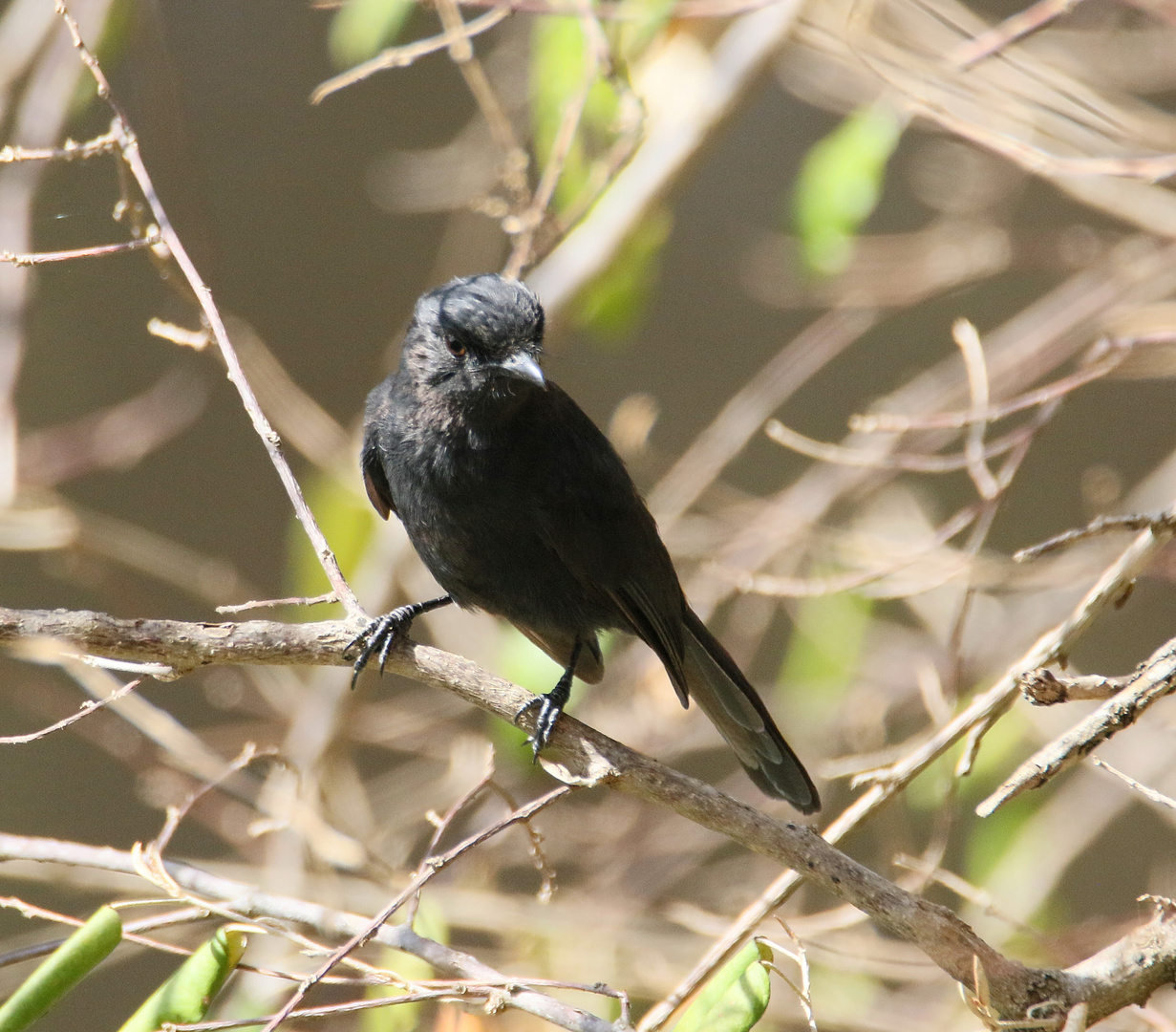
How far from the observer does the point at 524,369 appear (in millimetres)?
2961

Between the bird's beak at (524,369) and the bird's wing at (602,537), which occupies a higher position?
the bird's beak at (524,369)

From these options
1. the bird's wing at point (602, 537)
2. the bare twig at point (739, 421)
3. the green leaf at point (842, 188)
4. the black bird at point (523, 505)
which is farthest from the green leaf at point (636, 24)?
the bare twig at point (739, 421)

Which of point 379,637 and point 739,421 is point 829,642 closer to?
point 739,421

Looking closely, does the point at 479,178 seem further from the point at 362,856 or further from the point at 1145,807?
the point at 1145,807

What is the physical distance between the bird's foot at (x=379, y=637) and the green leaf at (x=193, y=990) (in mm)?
654

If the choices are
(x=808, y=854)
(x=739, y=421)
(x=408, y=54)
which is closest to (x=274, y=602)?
(x=808, y=854)

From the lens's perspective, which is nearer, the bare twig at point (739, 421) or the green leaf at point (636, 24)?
the green leaf at point (636, 24)

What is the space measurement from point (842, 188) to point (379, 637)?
6.73ft

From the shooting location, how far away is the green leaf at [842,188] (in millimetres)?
3697

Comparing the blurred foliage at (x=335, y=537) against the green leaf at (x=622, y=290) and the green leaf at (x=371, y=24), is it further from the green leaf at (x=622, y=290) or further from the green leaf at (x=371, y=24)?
the green leaf at (x=371, y=24)

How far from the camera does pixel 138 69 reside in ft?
19.0

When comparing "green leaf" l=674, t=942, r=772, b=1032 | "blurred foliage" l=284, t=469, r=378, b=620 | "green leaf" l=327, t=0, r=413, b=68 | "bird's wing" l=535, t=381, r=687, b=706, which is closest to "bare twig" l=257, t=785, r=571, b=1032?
"green leaf" l=674, t=942, r=772, b=1032

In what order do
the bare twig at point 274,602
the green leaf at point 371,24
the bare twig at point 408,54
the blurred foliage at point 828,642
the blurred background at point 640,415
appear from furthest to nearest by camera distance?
the blurred foliage at point 828,642
the blurred background at point 640,415
the green leaf at point 371,24
the bare twig at point 408,54
the bare twig at point 274,602

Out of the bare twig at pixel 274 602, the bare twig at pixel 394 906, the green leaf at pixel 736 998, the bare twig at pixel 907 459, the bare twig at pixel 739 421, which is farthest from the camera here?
the bare twig at pixel 739 421
